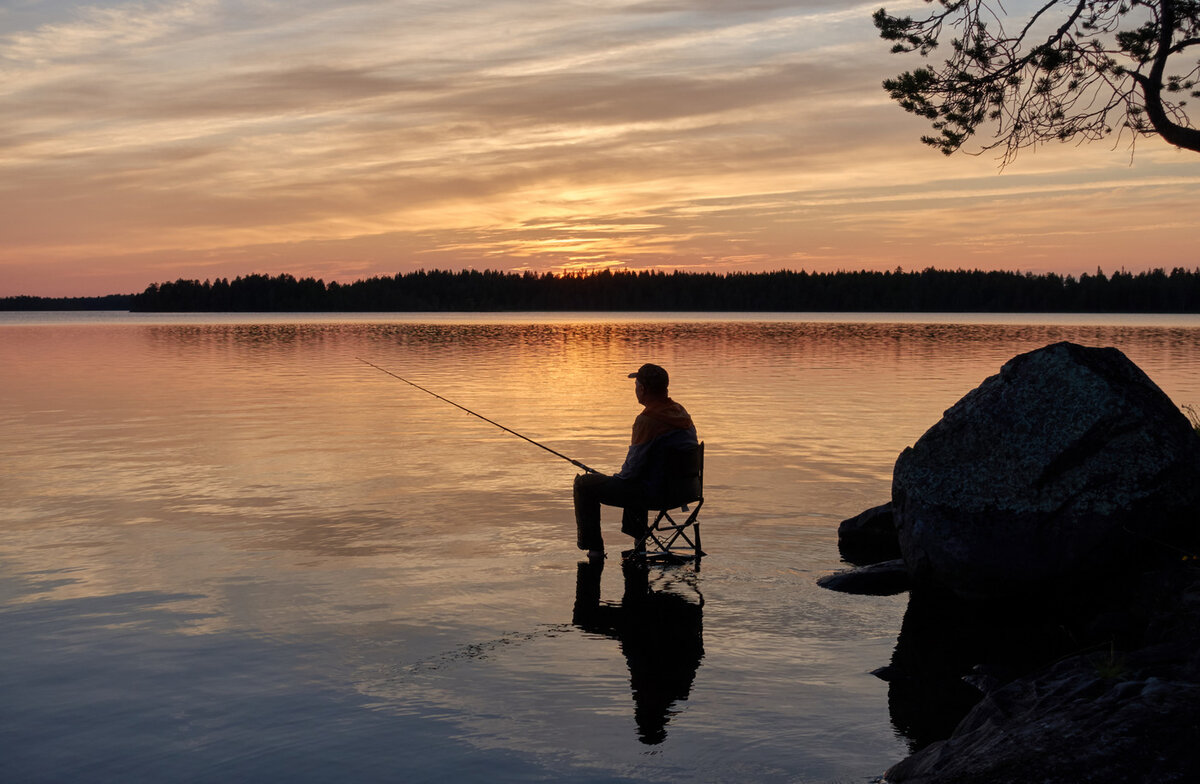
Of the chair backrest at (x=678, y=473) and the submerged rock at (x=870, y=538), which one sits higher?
the chair backrest at (x=678, y=473)

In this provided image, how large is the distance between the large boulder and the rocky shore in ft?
0.04

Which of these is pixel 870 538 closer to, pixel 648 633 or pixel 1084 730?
pixel 648 633

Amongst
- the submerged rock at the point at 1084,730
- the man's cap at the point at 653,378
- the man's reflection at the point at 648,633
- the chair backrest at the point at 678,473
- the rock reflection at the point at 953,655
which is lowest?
the rock reflection at the point at 953,655

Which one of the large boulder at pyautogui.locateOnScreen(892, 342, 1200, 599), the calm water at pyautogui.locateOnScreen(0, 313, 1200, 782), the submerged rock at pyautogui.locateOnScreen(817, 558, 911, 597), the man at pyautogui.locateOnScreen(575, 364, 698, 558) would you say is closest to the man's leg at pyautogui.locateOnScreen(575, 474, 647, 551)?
the man at pyautogui.locateOnScreen(575, 364, 698, 558)

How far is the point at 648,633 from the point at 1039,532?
3292 mm

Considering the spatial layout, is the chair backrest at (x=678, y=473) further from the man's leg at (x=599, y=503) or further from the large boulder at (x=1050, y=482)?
the large boulder at (x=1050, y=482)

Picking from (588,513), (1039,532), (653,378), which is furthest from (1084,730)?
(588,513)

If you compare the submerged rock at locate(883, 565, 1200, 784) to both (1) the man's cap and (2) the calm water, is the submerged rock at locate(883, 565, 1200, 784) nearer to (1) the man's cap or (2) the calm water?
(2) the calm water

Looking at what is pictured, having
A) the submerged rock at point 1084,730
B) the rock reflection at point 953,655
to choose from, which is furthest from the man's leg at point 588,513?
the submerged rock at point 1084,730

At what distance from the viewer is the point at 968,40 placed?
12.2m

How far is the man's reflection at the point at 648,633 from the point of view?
22.6 feet

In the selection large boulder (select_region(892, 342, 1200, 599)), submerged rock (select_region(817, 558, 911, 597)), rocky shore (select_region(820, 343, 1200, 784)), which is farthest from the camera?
submerged rock (select_region(817, 558, 911, 597))

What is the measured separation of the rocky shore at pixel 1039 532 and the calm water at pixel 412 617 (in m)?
0.56

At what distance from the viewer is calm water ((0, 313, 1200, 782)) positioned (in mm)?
6156
